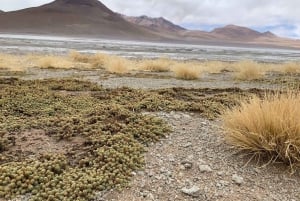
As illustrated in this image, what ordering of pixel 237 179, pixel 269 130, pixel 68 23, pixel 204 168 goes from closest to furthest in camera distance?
pixel 237 179, pixel 204 168, pixel 269 130, pixel 68 23

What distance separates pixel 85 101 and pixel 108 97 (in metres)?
0.63

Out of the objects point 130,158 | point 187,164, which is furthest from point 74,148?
point 187,164

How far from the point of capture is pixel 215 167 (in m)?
4.73

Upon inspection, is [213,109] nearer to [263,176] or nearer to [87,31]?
[263,176]

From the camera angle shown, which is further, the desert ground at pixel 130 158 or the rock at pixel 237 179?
the rock at pixel 237 179

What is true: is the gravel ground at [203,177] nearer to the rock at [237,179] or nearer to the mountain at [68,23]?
the rock at [237,179]

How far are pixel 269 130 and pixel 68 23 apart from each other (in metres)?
151

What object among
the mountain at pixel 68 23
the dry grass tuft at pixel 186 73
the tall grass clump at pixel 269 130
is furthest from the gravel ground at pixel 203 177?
the mountain at pixel 68 23

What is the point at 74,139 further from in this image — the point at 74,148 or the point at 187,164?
the point at 187,164

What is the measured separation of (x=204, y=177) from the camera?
14.8ft

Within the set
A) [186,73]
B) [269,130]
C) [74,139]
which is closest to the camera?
[269,130]

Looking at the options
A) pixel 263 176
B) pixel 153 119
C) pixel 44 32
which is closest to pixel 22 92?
pixel 153 119

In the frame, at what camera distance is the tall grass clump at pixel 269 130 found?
473cm

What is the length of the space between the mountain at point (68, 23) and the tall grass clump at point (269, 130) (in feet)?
433
